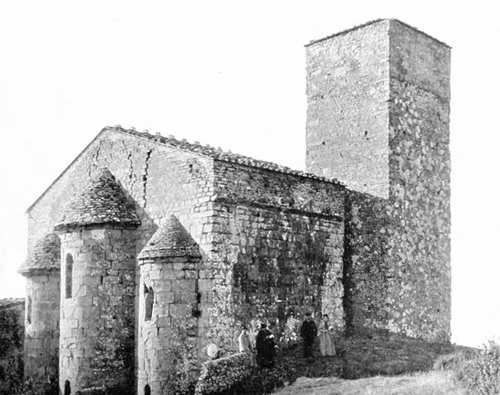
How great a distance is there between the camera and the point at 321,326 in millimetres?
18188

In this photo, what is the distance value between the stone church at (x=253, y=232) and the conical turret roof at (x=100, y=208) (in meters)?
0.04

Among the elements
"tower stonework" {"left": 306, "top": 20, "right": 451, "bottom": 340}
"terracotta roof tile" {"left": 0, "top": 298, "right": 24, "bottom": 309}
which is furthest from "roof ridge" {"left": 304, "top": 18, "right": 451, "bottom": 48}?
"terracotta roof tile" {"left": 0, "top": 298, "right": 24, "bottom": 309}

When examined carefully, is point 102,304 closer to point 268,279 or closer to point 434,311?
point 268,279

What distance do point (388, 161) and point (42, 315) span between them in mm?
9660

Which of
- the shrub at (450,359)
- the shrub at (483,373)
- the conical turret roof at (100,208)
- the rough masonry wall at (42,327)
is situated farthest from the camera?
the rough masonry wall at (42,327)

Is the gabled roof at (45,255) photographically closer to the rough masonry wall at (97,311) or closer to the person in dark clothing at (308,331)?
the rough masonry wall at (97,311)

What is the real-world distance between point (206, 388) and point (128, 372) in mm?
2823

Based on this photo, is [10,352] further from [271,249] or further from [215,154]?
[215,154]

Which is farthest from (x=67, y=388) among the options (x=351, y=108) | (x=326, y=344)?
(x=351, y=108)

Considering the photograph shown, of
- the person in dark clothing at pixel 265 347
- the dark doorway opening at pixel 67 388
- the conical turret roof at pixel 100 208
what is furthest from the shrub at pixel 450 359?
the dark doorway opening at pixel 67 388

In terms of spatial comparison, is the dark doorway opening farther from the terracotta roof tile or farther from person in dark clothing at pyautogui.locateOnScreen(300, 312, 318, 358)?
person in dark clothing at pyautogui.locateOnScreen(300, 312, 318, 358)

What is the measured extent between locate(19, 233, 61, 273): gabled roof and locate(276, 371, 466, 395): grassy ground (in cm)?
740

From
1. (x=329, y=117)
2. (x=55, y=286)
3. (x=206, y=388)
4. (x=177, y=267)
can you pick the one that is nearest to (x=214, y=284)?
(x=177, y=267)

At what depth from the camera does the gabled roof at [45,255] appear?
19734 millimetres
